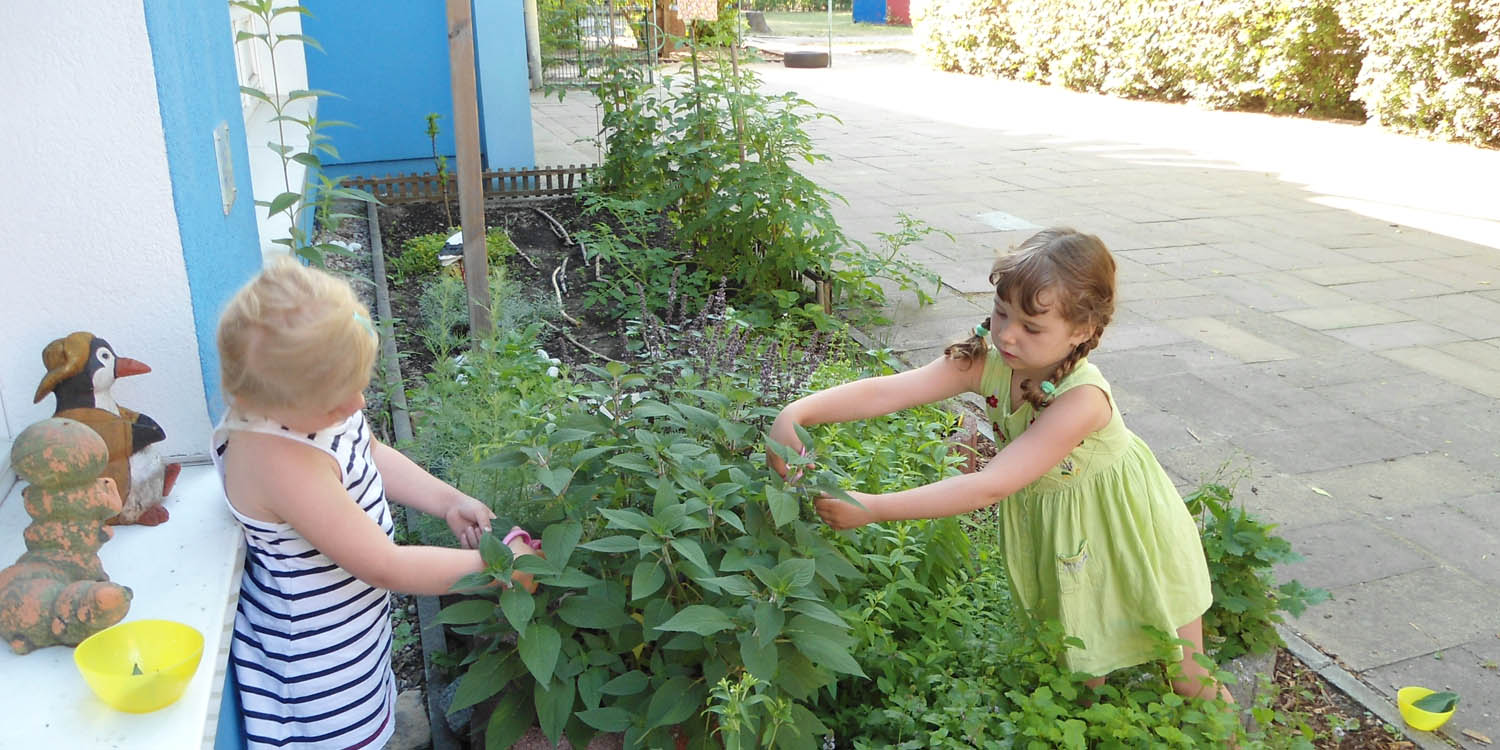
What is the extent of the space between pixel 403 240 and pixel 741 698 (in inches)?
204

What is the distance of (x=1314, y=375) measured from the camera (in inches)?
187

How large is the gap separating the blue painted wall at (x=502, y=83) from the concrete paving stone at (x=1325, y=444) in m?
5.62

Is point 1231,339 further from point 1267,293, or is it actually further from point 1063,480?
point 1063,480

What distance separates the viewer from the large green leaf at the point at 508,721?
1889 millimetres

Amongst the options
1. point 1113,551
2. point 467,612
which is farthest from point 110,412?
point 1113,551

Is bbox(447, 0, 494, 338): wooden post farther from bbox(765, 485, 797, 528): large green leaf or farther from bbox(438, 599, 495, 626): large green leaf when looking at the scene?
bbox(765, 485, 797, 528): large green leaf

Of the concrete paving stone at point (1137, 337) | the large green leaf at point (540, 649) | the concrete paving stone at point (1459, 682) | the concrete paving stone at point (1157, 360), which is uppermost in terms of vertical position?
the large green leaf at point (540, 649)

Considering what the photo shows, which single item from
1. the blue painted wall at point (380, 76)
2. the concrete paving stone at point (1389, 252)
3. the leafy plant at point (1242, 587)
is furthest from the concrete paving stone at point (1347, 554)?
the blue painted wall at point (380, 76)

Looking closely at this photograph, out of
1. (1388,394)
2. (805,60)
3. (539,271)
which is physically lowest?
(1388,394)

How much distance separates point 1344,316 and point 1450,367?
749 mm

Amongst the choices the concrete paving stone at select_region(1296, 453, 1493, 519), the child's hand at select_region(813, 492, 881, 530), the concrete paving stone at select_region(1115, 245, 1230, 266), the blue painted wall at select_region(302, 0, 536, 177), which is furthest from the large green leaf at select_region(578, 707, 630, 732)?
the blue painted wall at select_region(302, 0, 536, 177)

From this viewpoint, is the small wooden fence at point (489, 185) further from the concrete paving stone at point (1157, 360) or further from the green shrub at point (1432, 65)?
the green shrub at point (1432, 65)

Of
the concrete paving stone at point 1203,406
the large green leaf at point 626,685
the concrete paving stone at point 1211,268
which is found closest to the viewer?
the large green leaf at point 626,685

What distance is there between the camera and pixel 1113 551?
2.25 m
